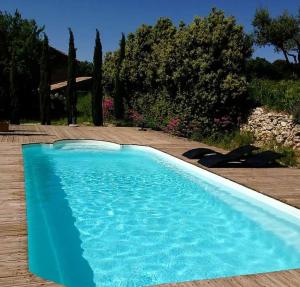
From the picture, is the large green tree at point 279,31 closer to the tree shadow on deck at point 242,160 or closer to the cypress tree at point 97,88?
the cypress tree at point 97,88

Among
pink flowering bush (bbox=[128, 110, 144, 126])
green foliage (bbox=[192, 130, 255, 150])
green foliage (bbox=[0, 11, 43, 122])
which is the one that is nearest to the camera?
green foliage (bbox=[192, 130, 255, 150])

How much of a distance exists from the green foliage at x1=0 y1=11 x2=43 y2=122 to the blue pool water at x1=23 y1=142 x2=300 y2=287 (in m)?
19.9

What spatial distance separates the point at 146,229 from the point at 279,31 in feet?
113

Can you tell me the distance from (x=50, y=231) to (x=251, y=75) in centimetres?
1477

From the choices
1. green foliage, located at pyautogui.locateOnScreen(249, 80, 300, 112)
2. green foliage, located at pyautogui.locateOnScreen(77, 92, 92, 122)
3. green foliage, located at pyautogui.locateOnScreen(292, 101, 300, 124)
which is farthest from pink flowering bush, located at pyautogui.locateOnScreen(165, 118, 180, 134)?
green foliage, located at pyautogui.locateOnScreen(77, 92, 92, 122)

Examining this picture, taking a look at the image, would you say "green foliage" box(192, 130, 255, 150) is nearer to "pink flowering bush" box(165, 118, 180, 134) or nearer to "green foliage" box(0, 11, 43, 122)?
"pink flowering bush" box(165, 118, 180, 134)

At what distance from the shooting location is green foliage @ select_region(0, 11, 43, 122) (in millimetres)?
30594

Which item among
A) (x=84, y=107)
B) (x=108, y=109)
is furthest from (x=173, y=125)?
(x=84, y=107)

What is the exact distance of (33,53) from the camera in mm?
34875

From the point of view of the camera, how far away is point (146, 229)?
8008 millimetres

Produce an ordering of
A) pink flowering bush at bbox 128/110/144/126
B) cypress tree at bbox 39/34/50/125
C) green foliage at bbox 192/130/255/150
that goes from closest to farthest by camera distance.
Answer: green foliage at bbox 192/130/255/150 → pink flowering bush at bbox 128/110/144/126 → cypress tree at bbox 39/34/50/125

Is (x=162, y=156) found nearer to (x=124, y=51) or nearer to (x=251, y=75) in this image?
(x=251, y=75)

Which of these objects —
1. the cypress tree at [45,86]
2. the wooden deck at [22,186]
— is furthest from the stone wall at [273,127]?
the cypress tree at [45,86]

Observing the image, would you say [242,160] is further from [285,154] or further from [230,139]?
[230,139]
